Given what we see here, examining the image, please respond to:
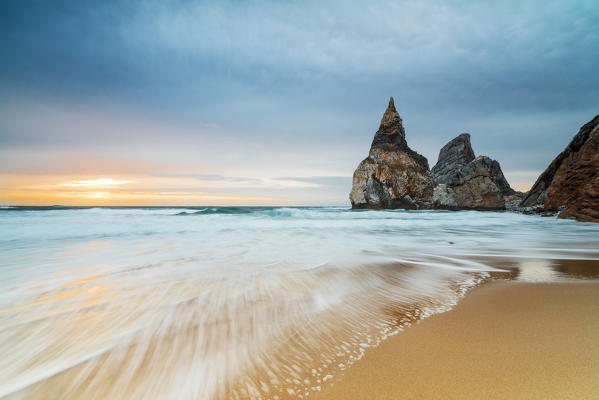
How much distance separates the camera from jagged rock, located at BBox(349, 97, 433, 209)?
3472 cm

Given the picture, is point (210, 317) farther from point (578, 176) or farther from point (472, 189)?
point (472, 189)

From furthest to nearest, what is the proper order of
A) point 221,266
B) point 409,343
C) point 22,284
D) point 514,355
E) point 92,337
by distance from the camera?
point 221,266
point 22,284
point 92,337
point 409,343
point 514,355

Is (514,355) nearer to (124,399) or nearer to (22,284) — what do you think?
(124,399)

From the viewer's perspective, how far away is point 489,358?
4.11 ft

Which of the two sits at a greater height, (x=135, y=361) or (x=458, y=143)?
(x=458, y=143)

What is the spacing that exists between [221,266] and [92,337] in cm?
190

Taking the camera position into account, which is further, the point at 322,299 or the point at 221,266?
the point at 221,266

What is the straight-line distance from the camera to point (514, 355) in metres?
1.27

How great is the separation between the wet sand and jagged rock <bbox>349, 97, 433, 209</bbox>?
34.1 metres

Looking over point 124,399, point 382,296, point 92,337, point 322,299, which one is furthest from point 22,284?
point 382,296

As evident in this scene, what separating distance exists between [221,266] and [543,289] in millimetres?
3416

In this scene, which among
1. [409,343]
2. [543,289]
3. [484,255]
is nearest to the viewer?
[409,343]

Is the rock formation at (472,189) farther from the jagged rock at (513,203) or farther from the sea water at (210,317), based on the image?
the sea water at (210,317)

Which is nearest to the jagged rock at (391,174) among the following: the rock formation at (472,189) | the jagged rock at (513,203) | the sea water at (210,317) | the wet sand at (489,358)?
the rock formation at (472,189)
